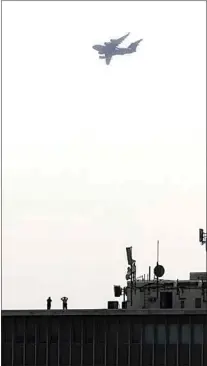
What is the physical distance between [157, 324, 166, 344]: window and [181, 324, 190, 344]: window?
1.59 metres

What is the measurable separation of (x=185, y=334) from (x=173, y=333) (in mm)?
1041

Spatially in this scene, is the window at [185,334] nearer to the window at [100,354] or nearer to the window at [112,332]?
the window at [112,332]

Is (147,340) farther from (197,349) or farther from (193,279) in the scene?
(193,279)

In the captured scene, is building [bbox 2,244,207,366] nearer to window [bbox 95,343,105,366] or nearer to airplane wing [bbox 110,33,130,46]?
window [bbox 95,343,105,366]

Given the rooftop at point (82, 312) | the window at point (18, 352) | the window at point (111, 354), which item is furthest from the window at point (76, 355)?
the window at point (18, 352)

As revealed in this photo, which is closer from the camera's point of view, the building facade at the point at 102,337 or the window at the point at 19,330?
the building facade at the point at 102,337

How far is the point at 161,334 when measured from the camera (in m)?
82.4

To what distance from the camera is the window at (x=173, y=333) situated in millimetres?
81812

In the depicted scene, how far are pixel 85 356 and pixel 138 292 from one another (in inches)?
373

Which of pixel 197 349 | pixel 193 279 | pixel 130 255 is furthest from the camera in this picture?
pixel 193 279

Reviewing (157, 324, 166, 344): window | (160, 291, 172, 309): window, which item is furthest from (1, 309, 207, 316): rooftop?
(160, 291, 172, 309): window

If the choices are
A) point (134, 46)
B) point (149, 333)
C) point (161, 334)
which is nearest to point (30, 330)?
point (149, 333)

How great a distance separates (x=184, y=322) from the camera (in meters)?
82.4

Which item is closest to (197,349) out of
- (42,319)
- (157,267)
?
(157,267)
